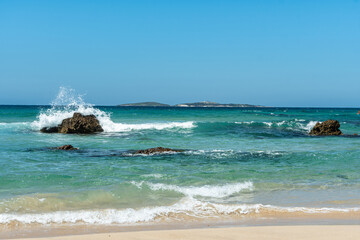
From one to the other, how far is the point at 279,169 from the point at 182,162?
9.07ft

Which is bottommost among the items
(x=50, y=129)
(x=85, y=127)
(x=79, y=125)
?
(x=50, y=129)

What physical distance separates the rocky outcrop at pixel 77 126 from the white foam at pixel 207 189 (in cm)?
1400

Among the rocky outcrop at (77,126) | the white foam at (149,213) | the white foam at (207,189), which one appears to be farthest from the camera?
the rocky outcrop at (77,126)

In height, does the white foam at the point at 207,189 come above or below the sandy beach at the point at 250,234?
above

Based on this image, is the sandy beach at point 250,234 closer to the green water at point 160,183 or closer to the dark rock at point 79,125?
the green water at point 160,183

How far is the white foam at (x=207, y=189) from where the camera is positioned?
24.3 feet

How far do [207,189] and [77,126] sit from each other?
587 inches

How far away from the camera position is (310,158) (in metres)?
12.0

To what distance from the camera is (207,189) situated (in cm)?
767

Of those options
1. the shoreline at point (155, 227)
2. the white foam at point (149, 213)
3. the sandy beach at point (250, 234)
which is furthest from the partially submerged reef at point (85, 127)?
the sandy beach at point (250, 234)

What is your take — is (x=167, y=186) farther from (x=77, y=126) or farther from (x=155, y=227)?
(x=77, y=126)

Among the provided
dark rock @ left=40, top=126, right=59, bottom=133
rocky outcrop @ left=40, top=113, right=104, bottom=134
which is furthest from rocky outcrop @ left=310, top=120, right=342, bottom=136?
dark rock @ left=40, top=126, right=59, bottom=133

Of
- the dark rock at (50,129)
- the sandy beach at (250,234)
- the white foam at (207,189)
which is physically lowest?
the sandy beach at (250,234)

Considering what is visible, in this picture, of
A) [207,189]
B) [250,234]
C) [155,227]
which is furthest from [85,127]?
[250,234]
